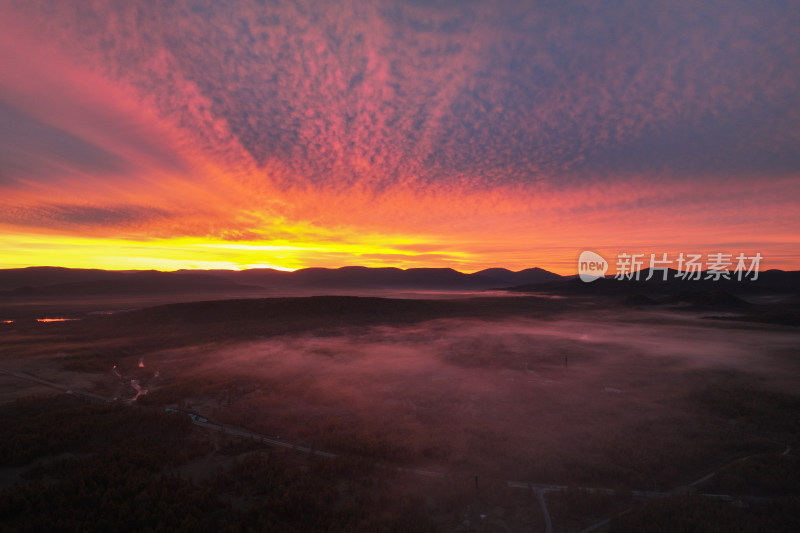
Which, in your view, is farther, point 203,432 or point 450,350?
point 450,350

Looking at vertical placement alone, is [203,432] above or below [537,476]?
below

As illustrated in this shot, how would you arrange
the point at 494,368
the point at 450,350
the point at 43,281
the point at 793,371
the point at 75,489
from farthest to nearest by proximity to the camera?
the point at 43,281, the point at 450,350, the point at 494,368, the point at 793,371, the point at 75,489

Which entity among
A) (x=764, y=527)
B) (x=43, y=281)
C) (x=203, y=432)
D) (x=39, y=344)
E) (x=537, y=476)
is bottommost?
(x=43, y=281)

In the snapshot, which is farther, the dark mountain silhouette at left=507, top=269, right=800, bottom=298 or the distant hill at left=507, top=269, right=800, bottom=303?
the distant hill at left=507, top=269, right=800, bottom=303

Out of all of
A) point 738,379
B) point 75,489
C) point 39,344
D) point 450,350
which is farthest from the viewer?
point 39,344

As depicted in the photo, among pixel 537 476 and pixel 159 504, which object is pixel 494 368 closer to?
pixel 537 476

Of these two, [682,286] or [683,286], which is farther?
[682,286]

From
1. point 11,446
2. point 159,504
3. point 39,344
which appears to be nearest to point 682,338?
point 159,504

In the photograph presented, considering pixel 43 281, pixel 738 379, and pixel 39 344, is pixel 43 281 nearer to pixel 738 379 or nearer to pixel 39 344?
pixel 39 344

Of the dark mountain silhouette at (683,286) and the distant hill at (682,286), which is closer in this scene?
the dark mountain silhouette at (683,286)

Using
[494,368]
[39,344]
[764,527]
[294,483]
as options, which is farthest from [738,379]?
[39,344]
